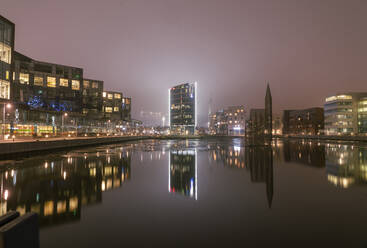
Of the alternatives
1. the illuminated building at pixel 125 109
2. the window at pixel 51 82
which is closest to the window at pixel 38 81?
the window at pixel 51 82

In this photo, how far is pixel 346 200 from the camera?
8.88 metres

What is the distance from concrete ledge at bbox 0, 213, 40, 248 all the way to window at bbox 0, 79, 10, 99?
4832cm

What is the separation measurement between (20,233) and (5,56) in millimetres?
51394

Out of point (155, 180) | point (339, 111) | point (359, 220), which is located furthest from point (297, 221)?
point (339, 111)

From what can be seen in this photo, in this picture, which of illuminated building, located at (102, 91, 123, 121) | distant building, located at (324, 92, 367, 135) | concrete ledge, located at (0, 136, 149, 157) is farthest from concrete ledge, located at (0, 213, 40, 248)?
distant building, located at (324, 92, 367, 135)

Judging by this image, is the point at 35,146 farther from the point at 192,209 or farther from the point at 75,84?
the point at 75,84

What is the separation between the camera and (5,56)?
4075cm

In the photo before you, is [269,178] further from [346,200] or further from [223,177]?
[346,200]

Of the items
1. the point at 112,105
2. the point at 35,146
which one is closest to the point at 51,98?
the point at 112,105

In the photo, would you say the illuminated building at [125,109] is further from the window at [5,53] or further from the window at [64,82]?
the window at [5,53]

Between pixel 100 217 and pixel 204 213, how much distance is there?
361 centimetres

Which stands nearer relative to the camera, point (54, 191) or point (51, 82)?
point (54, 191)

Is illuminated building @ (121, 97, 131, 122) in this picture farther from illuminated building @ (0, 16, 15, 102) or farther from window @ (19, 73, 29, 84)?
illuminated building @ (0, 16, 15, 102)

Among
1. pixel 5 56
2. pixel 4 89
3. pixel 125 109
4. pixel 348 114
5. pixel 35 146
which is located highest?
pixel 125 109
